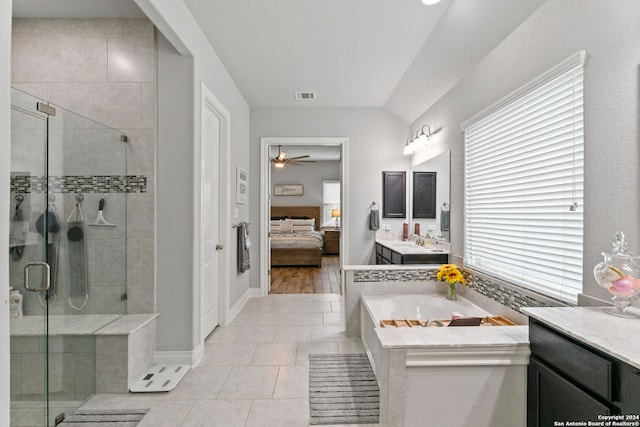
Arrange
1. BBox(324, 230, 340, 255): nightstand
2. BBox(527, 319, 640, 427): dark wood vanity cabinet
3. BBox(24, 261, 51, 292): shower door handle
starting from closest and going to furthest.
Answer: BBox(527, 319, 640, 427): dark wood vanity cabinet
BBox(24, 261, 51, 292): shower door handle
BBox(324, 230, 340, 255): nightstand

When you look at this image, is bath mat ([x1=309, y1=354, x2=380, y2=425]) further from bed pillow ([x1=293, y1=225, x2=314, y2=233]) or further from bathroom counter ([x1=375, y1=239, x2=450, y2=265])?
bed pillow ([x1=293, y1=225, x2=314, y2=233])

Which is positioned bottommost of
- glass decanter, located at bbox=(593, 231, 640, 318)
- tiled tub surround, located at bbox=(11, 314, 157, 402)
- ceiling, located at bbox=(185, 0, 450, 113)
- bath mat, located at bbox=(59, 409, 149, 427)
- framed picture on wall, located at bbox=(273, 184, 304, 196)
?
bath mat, located at bbox=(59, 409, 149, 427)

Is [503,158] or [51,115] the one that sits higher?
[51,115]

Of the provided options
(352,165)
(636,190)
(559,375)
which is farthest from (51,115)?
(352,165)

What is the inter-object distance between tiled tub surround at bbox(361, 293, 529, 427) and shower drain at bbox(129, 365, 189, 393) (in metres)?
1.57

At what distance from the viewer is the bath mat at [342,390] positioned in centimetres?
188

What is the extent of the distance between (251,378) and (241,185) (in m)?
2.35

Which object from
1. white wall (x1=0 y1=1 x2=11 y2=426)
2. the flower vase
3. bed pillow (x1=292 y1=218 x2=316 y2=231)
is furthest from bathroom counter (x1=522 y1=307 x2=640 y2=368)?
bed pillow (x1=292 y1=218 x2=316 y2=231)

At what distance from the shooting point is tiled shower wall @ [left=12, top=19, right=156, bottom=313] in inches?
94.7

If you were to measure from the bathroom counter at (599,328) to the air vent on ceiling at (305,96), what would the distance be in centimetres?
346

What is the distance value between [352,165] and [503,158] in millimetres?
2469

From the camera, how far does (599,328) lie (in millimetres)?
1123

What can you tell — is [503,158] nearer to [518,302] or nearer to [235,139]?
[518,302]

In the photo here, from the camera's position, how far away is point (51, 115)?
188 centimetres
